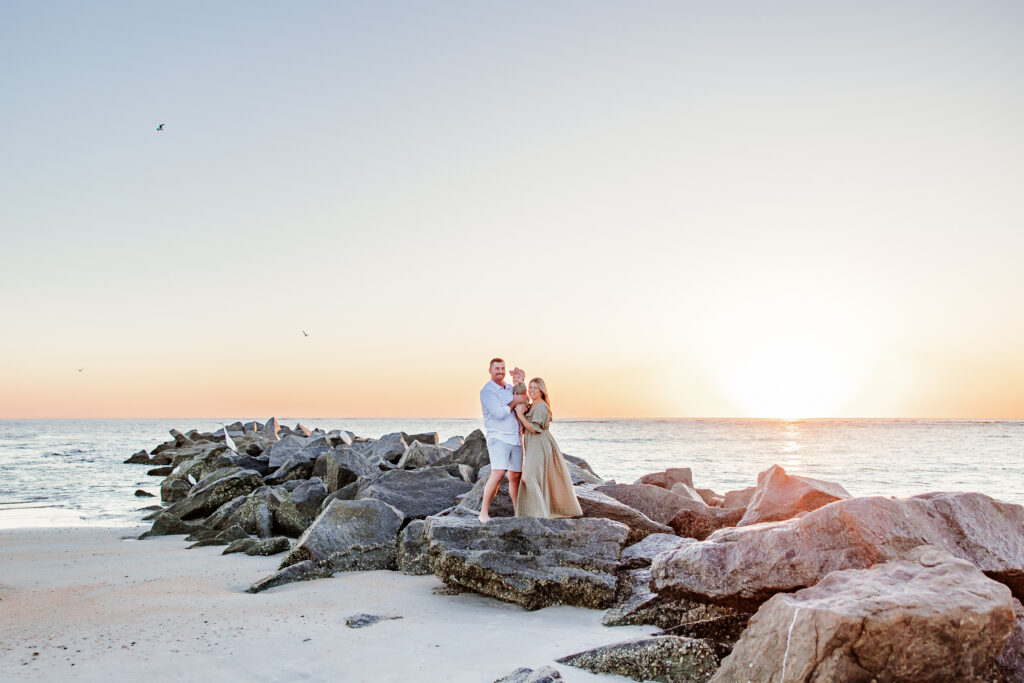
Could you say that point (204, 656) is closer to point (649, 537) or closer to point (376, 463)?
point (649, 537)

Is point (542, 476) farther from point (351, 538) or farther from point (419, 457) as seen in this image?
point (419, 457)

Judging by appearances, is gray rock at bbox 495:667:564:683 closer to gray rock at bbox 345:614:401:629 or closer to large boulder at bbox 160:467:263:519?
gray rock at bbox 345:614:401:629

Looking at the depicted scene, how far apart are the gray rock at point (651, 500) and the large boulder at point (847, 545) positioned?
4.26 meters

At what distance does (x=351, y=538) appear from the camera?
27.9 feet

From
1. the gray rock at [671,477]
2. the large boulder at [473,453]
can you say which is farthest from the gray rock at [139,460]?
the gray rock at [671,477]

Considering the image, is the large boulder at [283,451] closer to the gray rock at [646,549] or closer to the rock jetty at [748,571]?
the rock jetty at [748,571]

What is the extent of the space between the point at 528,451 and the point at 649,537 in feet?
5.40

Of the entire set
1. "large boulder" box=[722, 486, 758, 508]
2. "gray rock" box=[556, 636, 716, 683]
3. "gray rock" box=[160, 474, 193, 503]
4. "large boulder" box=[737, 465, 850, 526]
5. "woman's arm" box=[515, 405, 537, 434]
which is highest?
"woman's arm" box=[515, 405, 537, 434]

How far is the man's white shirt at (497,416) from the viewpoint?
8.39 metres

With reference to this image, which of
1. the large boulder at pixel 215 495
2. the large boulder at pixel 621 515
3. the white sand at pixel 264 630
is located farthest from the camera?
the large boulder at pixel 215 495

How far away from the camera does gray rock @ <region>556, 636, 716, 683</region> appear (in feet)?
15.6

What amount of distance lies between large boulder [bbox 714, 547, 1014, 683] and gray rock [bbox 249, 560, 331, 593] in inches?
199

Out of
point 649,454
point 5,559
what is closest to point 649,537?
point 5,559

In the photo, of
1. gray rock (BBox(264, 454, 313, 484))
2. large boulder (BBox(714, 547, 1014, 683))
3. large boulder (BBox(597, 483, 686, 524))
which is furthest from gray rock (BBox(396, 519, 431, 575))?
gray rock (BBox(264, 454, 313, 484))
